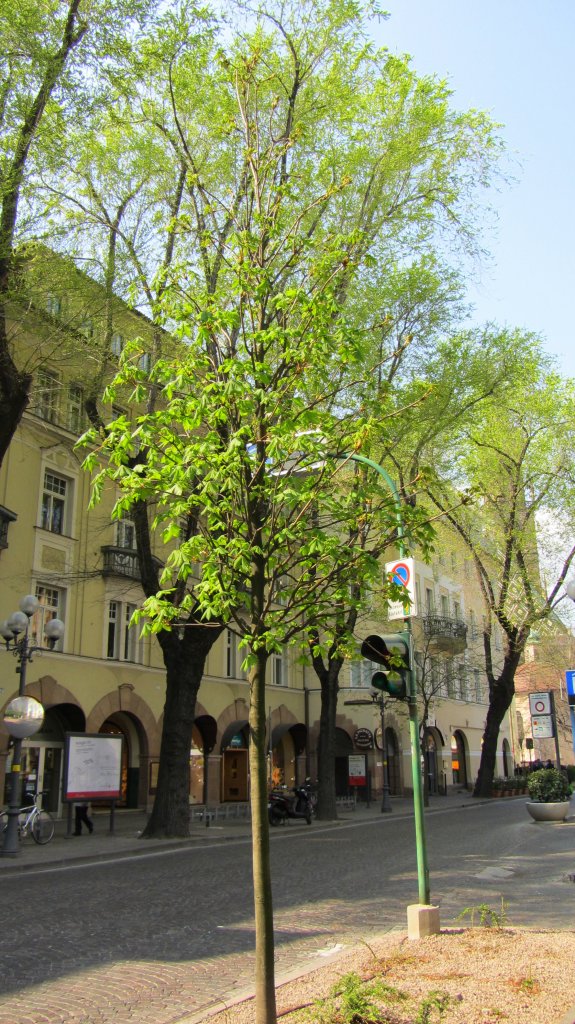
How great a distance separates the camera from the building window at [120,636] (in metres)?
27.2

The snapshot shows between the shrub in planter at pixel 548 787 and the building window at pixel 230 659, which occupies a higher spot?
the building window at pixel 230 659

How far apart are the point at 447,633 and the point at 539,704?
80.4 ft

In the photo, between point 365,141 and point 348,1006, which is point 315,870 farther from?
point 365,141

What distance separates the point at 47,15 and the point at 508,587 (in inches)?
1019

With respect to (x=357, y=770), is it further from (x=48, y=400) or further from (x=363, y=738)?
(x=48, y=400)

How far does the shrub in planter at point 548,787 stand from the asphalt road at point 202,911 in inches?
203

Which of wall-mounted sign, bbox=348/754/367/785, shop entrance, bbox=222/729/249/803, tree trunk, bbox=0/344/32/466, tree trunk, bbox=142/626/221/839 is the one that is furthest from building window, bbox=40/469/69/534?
wall-mounted sign, bbox=348/754/367/785

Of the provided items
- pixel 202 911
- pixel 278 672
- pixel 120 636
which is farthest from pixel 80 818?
pixel 278 672

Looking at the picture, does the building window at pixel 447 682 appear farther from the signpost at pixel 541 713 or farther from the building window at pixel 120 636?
the signpost at pixel 541 713

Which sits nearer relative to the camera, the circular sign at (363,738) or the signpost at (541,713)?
the signpost at (541,713)

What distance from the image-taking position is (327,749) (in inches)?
1021

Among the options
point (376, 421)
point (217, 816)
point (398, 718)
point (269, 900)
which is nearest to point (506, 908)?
point (269, 900)

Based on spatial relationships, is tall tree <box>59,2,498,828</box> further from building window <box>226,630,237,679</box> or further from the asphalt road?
building window <box>226,630,237,679</box>

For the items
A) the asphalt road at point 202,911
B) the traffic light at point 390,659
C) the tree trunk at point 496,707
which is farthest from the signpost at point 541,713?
the tree trunk at point 496,707
